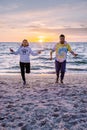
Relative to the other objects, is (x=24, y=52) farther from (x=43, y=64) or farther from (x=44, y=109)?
(x=43, y=64)

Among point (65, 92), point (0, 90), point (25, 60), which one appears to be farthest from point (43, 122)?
point (25, 60)

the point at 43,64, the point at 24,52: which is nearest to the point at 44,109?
the point at 24,52

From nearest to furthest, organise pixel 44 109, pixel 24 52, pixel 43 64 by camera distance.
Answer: pixel 44 109, pixel 24 52, pixel 43 64

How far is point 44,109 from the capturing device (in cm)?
832

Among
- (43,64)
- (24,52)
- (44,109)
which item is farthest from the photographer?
(43,64)

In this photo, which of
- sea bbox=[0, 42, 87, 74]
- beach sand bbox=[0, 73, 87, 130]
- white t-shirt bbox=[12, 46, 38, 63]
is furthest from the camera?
sea bbox=[0, 42, 87, 74]

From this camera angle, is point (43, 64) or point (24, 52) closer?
point (24, 52)

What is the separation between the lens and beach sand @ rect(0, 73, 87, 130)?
699 centimetres

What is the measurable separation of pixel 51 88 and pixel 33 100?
8.24 ft

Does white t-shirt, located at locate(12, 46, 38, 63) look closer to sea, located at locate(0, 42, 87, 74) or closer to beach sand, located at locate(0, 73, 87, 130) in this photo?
sea, located at locate(0, 42, 87, 74)

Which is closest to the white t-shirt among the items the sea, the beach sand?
the sea

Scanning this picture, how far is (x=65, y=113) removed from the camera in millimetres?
7875

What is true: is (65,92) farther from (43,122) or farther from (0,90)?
(43,122)

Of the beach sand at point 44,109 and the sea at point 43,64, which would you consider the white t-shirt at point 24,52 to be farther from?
the beach sand at point 44,109
